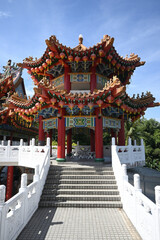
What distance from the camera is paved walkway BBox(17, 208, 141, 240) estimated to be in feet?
13.0

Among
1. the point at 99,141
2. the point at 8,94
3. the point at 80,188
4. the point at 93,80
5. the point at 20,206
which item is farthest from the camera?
the point at 8,94

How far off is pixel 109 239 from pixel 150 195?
3258 mm

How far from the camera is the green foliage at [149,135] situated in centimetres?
2634

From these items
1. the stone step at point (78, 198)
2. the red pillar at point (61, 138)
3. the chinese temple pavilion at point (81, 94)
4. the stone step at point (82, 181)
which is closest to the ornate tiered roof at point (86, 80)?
the chinese temple pavilion at point (81, 94)

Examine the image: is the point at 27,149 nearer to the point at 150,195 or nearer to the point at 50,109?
the point at 50,109

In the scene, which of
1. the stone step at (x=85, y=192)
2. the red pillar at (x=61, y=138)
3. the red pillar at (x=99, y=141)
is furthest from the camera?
the red pillar at (x=61, y=138)

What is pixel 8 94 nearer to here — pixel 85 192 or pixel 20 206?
pixel 85 192

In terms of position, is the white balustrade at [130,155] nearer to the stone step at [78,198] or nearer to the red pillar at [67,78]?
the stone step at [78,198]

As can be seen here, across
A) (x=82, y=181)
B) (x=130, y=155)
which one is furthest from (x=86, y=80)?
(x=82, y=181)

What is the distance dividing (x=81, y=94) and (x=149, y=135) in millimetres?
25908

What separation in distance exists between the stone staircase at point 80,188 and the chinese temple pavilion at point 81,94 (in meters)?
1.51

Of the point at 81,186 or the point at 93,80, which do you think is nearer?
the point at 81,186

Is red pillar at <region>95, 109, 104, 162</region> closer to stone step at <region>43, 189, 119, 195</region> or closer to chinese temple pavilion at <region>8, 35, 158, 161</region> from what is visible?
chinese temple pavilion at <region>8, 35, 158, 161</region>

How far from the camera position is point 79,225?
4438 mm
